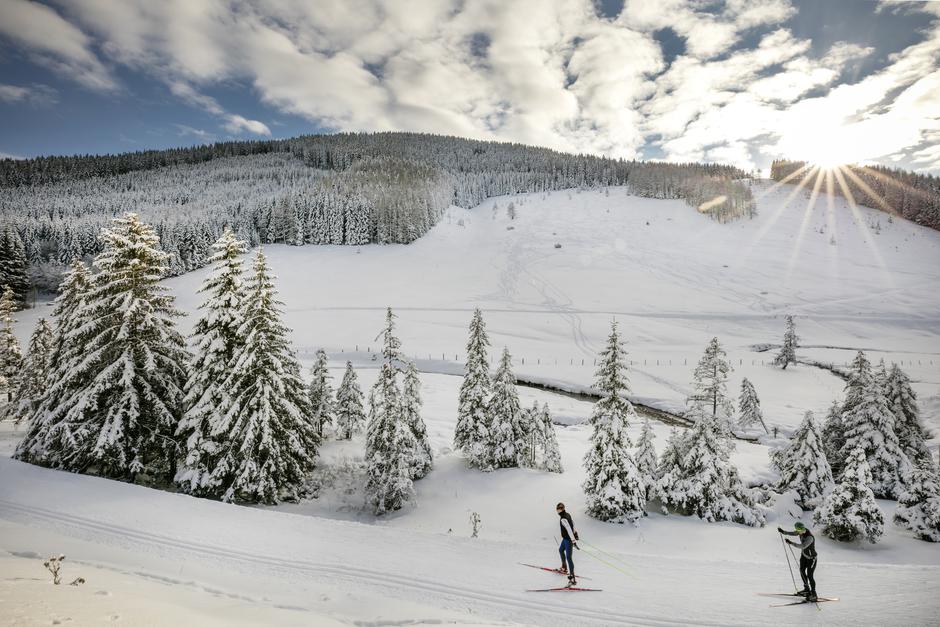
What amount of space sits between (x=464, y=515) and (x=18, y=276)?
296 ft

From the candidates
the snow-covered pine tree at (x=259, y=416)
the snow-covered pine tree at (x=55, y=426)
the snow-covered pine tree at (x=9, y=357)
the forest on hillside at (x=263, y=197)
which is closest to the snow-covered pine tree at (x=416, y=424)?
the snow-covered pine tree at (x=259, y=416)

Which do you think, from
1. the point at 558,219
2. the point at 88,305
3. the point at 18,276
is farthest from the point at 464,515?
the point at 558,219

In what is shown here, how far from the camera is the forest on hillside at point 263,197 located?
92.4m

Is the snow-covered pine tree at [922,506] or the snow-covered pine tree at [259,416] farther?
the snow-covered pine tree at [922,506]

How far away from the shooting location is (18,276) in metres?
67.3

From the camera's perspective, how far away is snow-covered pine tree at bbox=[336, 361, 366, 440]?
90.6 feet

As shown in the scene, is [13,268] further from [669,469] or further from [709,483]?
[709,483]

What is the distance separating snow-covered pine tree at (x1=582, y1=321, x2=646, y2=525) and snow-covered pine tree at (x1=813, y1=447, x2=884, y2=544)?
300 inches

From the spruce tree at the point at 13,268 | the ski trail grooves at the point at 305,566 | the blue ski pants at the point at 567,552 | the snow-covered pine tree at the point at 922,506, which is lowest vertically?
the snow-covered pine tree at the point at 922,506

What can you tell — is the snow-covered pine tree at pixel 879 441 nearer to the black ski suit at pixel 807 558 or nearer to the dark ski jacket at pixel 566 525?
the black ski suit at pixel 807 558

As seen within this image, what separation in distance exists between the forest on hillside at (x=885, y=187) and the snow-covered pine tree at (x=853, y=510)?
15816cm

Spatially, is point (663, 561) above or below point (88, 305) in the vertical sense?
below

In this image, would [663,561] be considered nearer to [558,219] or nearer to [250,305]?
[250,305]

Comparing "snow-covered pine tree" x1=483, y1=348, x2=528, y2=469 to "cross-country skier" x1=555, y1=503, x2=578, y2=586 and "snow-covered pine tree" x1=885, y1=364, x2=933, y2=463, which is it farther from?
"snow-covered pine tree" x1=885, y1=364, x2=933, y2=463
